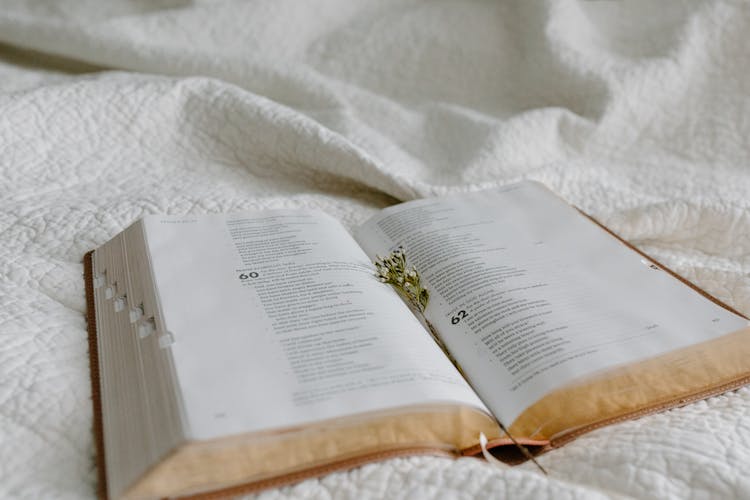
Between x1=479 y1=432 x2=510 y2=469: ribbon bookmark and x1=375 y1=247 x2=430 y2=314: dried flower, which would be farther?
x1=375 y1=247 x2=430 y2=314: dried flower

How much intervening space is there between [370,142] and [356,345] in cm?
53

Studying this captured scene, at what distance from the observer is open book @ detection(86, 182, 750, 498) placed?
0.52m

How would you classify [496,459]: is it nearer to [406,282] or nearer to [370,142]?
[406,282]

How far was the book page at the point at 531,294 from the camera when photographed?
24.2 inches

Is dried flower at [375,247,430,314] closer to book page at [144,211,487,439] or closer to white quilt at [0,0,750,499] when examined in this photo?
book page at [144,211,487,439]

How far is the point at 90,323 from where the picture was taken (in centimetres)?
67

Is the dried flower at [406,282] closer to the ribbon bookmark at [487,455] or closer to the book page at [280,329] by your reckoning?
the book page at [280,329]

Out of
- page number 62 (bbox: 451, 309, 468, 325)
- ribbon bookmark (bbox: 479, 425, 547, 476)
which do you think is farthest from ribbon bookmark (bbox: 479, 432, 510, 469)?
page number 62 (bbox: 451, 309, 468, 325)

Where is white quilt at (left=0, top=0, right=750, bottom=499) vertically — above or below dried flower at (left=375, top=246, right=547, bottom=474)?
above

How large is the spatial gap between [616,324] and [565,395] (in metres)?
0.10

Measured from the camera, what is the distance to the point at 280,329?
1.98ft

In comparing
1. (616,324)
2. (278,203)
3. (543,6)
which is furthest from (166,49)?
(616,324)

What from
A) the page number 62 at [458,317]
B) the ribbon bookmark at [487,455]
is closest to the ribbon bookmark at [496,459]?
the ribbon bookmark at [487,455]

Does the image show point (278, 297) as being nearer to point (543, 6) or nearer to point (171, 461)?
point (171, 461)
